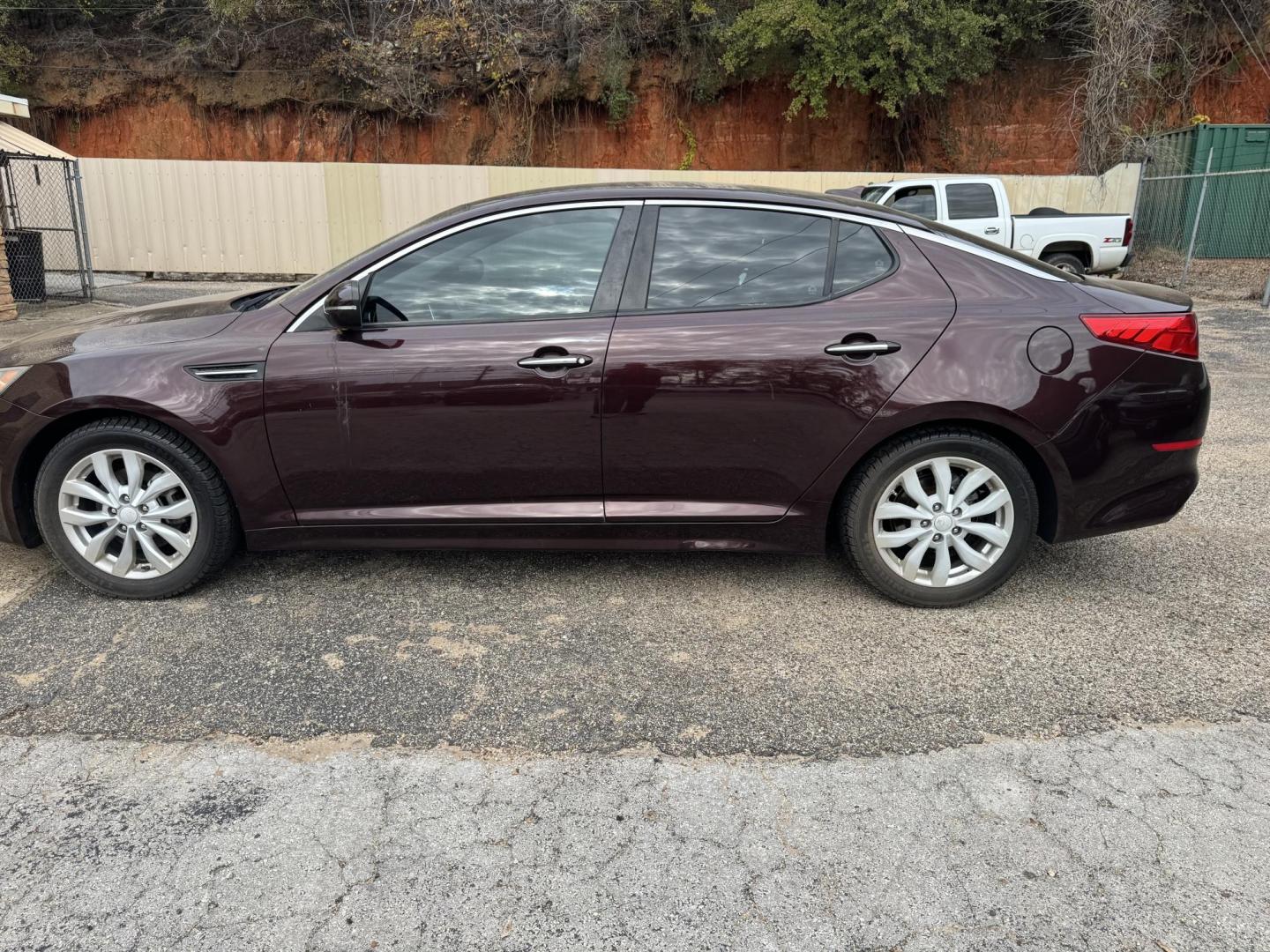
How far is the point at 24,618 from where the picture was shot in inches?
142

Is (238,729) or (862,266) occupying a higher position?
(862,266)

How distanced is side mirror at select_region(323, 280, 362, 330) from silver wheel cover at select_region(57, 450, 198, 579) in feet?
3.02

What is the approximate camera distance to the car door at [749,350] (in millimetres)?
3484

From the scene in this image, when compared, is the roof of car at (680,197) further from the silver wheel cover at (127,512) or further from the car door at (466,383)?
the silver wheel cover at (127,512)

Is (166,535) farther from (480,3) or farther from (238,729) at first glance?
(480,3)

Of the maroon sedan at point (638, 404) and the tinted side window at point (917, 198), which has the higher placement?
the tinted side window at point (917, 198)

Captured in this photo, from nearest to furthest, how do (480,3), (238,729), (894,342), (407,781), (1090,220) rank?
(407,781)
(238,729)
(894,342)
(1090,220)
(480,3)

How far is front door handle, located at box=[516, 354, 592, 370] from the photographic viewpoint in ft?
11.4

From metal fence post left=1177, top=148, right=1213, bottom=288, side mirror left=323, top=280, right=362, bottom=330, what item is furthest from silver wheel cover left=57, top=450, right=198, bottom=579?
metal fence post left=1177, top=148, right=1213, bottom=288

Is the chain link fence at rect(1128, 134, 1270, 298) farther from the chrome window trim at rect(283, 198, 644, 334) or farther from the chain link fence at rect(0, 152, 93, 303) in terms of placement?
the chain link fence at rect(0, 152, 93, 303)

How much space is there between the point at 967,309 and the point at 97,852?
3.34m

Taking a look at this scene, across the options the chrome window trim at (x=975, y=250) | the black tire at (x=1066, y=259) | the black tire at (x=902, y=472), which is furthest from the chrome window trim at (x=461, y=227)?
the black tire at (x=1066, y=259)

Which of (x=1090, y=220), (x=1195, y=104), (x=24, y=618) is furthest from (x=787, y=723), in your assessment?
(x=1195, y=104)

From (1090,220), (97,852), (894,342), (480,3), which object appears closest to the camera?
(97,852)
